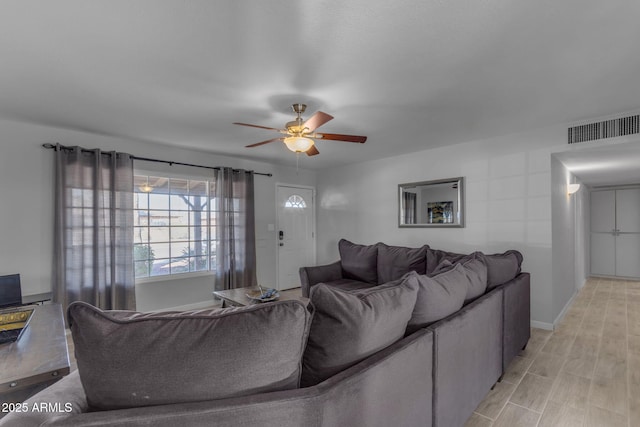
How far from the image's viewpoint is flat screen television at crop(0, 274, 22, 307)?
9.32 feet

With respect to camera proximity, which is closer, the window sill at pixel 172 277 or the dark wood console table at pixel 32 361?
the dark wood console table at pixel 32 361

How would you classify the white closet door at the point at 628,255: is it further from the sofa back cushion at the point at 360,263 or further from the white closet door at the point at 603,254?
the sofa back cushion at the point at 360,263

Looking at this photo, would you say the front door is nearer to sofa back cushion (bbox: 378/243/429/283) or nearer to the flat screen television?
sofa back cushion (bbox: 378/243/429/283)

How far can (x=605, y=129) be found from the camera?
308cm

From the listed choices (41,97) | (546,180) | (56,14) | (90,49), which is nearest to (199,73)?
(90,49)

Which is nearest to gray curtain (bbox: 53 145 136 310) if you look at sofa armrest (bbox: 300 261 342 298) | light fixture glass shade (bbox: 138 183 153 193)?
light fixture glass shade (bbox: 138 183 153 193)

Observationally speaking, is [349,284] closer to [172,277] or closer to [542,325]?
[542,325]

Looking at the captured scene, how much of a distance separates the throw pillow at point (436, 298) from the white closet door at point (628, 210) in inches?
259

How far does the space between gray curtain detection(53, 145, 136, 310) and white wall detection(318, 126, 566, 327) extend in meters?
3.45

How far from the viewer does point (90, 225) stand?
3578 mm

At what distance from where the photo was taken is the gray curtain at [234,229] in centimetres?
465

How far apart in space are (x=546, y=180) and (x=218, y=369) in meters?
3.89

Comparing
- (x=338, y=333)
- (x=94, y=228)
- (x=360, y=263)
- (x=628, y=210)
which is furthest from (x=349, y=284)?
(x=628, y=210)

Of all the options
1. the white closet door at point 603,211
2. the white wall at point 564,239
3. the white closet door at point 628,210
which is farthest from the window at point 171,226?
the white closet door at point 628,210
